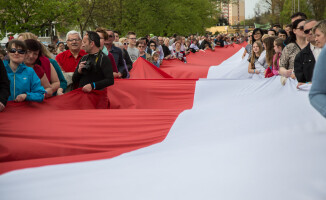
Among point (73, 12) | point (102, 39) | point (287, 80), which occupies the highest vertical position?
point (73, 12)

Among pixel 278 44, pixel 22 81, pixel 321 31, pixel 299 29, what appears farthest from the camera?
pixel 278 44

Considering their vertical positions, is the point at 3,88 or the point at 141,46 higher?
the point at 141,46

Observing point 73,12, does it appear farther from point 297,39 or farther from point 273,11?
point 273,11

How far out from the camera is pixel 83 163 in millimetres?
3838

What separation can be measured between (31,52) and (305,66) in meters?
3.48

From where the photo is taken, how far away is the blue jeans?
2719mm

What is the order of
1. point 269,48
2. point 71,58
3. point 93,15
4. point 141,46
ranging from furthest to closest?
point 93,15, point 141,46, point 269,48, point 71,58

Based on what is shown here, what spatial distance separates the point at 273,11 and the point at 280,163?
96.1 metres

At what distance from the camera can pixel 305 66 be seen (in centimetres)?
565

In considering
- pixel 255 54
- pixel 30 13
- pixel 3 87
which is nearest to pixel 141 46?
pixel 255 54

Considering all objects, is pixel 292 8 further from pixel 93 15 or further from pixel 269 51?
pixel 269 51

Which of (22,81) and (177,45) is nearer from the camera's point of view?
(22,81)

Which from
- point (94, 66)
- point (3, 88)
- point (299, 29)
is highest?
point (299, 29)

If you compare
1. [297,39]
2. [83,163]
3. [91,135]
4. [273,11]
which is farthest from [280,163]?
[273,11]
